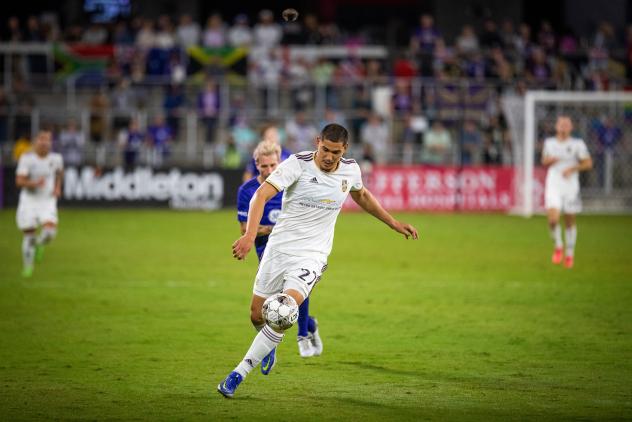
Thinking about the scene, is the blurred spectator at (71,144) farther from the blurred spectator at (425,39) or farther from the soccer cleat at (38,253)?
the soccer cleat at (38,253)

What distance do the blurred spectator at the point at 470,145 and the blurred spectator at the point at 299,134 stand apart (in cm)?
441

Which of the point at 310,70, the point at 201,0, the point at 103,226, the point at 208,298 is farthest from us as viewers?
the point at 201,0

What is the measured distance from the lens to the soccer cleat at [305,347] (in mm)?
10055

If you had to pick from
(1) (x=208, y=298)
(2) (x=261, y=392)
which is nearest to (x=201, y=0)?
(1) (x=208, y=298)

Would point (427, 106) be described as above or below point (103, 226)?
above

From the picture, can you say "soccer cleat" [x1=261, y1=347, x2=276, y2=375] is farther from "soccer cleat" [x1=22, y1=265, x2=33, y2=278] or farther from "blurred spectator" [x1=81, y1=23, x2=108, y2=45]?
"blurred spectator" [x1=81, y1=23, x2=108, y2=45]

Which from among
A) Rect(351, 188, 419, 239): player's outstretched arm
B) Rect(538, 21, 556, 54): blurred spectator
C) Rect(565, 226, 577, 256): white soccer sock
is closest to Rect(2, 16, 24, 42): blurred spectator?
Rect(538, 21, 556, 54): blurred spectator

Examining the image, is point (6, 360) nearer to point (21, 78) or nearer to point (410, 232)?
point (410, 232)

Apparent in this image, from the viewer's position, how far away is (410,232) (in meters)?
9.08

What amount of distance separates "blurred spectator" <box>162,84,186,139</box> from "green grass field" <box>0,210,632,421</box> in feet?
33.4

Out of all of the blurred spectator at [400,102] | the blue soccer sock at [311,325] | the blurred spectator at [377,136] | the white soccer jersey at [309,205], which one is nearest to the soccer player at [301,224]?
the white soccer jersey at [309,205]

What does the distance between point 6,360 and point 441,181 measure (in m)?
21.4

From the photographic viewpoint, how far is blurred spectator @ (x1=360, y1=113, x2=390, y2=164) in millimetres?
30875

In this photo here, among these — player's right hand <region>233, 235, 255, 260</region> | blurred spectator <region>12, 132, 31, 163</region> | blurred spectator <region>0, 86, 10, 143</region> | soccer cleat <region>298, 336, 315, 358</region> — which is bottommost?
soccer cleat <region>298, 336, 315, 358</region>
